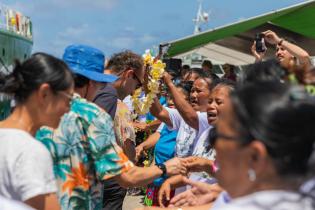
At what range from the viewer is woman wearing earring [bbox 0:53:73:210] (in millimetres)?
2305

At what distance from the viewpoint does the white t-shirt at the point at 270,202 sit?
65.7 inches

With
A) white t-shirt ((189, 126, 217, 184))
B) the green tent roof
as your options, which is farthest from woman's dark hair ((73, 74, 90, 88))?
the green tent roof

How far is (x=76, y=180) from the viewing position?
2875 mm

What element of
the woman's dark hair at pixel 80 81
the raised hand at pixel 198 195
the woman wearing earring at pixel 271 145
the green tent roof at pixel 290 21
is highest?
the green tent roof at pixel 290 21

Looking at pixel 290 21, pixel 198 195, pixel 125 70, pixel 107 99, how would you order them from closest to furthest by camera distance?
pixel 198 195
pixel 107 99
pixel 125 70
pixel 290 21

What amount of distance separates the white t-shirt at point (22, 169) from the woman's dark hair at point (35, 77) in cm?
27

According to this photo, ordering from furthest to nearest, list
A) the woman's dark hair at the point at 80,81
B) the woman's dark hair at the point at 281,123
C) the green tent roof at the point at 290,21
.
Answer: the green tent roof at the point at 290,21, the woman's dark hair at the point at 80,81, the woman's dark hair at the point at 281,123

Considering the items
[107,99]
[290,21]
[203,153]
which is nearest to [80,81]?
[107,99]

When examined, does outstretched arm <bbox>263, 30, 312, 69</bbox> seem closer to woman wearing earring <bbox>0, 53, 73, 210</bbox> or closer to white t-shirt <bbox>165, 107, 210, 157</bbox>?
white t-shirt <bbox>165, 107, 210, 157</bbox>

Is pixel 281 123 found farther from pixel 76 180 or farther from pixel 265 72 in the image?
pixel 76 180

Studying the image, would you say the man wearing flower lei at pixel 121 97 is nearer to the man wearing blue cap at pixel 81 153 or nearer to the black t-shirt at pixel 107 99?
the black t-shirt at pixel 107 99

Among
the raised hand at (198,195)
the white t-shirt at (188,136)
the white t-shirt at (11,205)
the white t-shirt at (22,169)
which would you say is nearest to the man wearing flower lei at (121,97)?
the raised hand at (198,195)

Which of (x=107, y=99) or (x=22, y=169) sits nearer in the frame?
(x=22, y=169)

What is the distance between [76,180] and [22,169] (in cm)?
61
